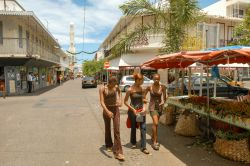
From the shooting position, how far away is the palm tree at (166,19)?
480 inches

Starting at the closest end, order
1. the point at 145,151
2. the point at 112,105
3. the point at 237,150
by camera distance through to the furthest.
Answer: the point at 237,150, the point at 112,105, the point at 145,151

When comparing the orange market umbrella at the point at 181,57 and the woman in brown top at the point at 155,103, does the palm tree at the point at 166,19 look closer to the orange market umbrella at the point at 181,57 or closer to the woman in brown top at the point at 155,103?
the orange market umbrella at the point at 181,57

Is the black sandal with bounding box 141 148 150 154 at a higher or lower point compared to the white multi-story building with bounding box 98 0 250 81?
lower

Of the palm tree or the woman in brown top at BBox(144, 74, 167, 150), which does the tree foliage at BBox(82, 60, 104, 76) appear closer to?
the palm tree

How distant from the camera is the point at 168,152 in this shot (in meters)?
6.46

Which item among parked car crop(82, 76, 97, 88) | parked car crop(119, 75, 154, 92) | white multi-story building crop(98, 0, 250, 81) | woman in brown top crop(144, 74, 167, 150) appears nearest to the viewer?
woman in brown top crop(144, 74, 167, 150)

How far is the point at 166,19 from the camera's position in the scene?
Result: 13.0 meters

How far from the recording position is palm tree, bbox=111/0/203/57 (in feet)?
40.0

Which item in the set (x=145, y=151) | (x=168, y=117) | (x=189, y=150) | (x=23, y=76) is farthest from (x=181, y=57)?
(x=23, y=76)

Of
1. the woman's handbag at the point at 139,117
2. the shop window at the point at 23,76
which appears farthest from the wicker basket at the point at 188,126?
the shop window at the point at 23,76

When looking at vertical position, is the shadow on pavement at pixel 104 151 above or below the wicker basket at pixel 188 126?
below

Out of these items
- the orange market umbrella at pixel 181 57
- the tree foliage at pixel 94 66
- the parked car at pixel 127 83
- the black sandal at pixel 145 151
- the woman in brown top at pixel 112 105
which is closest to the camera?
the woman in brown top at pixel 112 105

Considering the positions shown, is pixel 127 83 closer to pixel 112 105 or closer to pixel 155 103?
pixel 155 103

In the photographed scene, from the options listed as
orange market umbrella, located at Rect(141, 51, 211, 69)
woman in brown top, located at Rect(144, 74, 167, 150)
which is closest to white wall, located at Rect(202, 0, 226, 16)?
orange market umbrella, located at Rect(141, 51, 211, 69)
